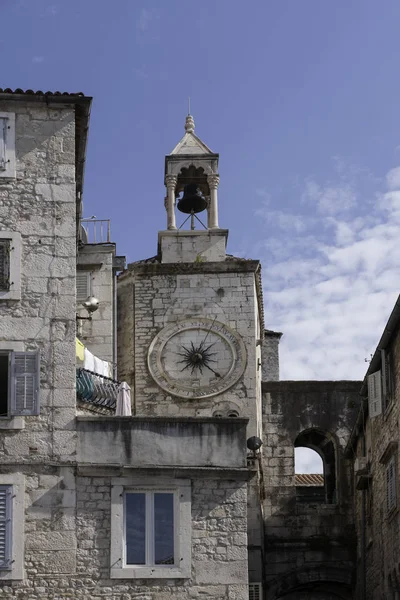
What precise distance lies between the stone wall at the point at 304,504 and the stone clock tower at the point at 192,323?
2.47 meters

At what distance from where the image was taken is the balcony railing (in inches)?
1049

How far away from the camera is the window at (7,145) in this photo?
25203mm

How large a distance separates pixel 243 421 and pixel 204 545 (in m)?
2.38

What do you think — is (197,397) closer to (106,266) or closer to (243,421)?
(106,266)

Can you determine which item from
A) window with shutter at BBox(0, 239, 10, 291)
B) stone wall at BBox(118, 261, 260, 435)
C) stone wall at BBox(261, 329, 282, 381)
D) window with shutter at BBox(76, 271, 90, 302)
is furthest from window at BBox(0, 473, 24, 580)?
stone wall at BBox(261, 329, 282, 381)

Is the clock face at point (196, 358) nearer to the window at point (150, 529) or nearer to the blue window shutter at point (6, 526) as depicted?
the window at point (150, 529)

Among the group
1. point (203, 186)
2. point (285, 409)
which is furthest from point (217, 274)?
point (285, 409)

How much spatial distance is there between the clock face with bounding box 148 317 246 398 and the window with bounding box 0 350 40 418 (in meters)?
11.8

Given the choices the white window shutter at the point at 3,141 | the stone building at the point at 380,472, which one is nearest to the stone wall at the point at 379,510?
the stone building at the point at 380,472

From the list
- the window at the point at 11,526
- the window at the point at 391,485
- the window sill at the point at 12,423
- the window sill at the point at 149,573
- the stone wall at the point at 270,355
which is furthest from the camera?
the stone wall at the point at 270,355

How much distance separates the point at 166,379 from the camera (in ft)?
118

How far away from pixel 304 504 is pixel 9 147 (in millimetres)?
18183

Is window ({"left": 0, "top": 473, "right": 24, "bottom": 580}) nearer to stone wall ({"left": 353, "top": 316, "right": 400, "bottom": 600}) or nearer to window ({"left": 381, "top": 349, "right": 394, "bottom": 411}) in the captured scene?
stone wall ({"left": 353, "top": 316, "right": 400, "bottom": 600})

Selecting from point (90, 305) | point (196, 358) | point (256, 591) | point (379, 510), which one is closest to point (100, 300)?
point (90, 305)
